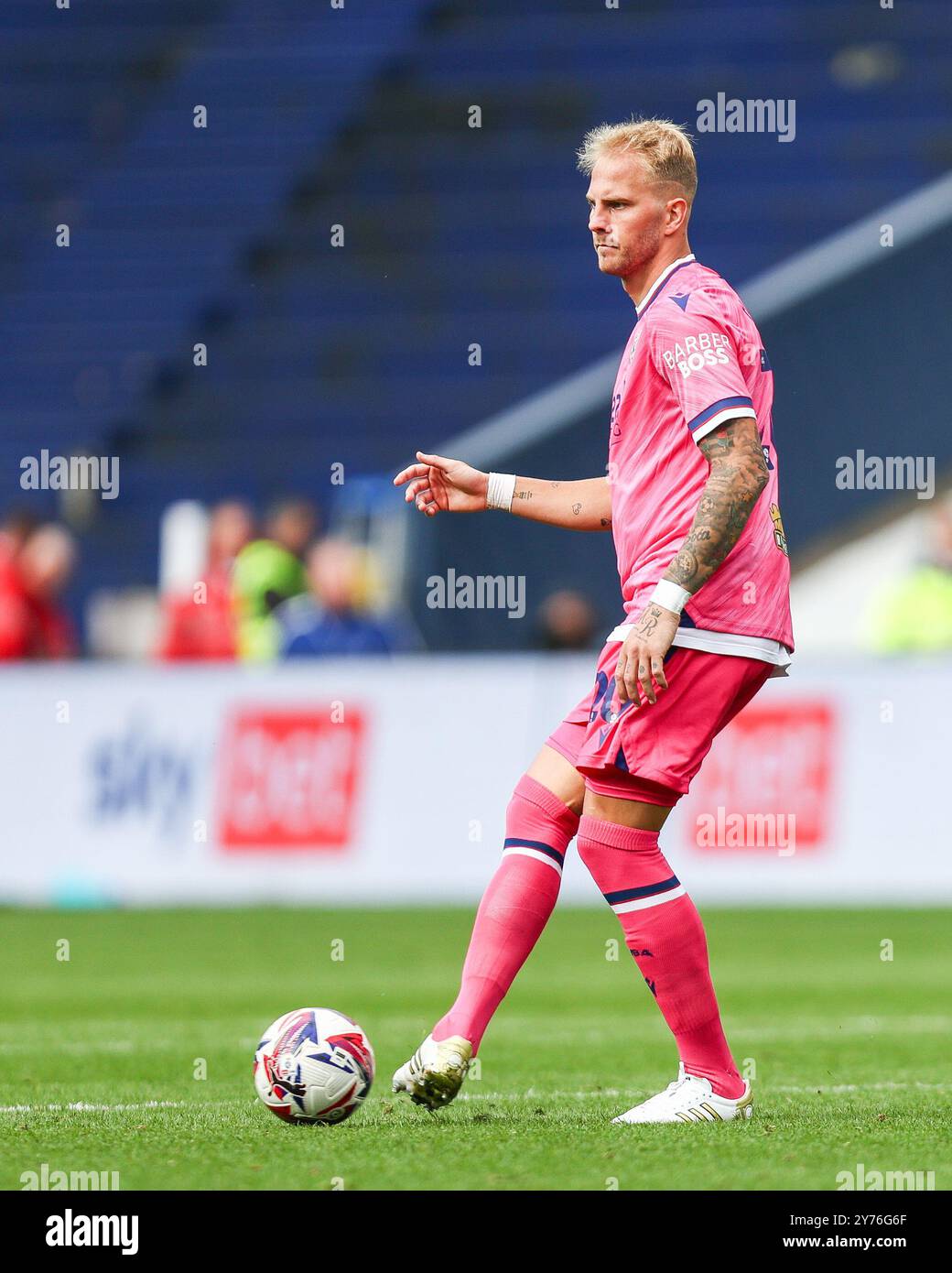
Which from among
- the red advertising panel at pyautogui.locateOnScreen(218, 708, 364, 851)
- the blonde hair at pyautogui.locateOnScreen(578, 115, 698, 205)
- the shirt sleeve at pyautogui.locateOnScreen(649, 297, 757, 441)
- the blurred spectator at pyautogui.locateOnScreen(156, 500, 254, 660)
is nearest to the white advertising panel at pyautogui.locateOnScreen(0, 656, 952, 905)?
the red advertising panel at pyautogui.locateOnScreen(218, 708, 364, 851)

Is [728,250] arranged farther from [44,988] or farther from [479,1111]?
[479,1111]

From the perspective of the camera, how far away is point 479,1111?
18.3ft

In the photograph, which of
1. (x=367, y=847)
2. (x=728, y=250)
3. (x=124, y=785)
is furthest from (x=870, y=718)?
(x=728, y=250)

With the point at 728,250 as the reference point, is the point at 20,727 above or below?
below

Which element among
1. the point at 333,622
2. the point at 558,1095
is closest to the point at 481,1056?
the point at 558,1095

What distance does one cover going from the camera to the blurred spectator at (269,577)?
1570 centimetres

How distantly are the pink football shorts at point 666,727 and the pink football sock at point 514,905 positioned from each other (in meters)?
0.34

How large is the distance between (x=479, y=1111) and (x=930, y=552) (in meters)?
8.78

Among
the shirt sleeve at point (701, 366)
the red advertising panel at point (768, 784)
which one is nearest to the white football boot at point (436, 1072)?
the shirt sleeve at point (701, 366)

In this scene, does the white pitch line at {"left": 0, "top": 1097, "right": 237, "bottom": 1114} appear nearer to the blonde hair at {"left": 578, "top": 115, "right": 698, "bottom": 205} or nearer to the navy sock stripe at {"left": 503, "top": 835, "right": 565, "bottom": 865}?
the navy sock stripe at {"left": 503, "top": 835, "right": 565, "bottom": 865}

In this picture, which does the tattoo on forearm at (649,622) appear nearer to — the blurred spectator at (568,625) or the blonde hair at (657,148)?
the blonde hair at (657,148)

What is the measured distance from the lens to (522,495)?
5.98 meters

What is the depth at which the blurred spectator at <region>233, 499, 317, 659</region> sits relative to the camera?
15.7 m

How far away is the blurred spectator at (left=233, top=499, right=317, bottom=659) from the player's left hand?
10.7 m
